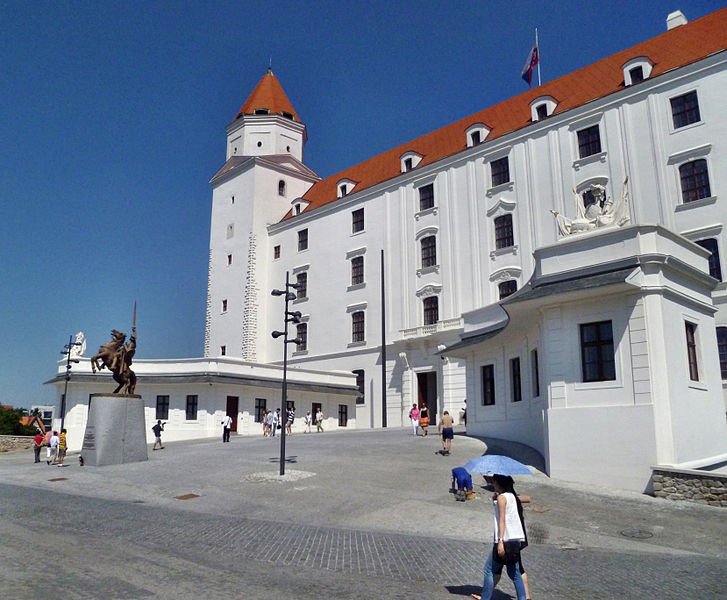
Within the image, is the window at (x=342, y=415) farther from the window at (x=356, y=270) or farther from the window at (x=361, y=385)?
the window at (x=356, y=270)

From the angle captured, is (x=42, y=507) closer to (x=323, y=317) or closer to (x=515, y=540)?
(x=515, y=540)

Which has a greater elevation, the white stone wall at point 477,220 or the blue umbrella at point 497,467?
the white stone wall at point 477,220

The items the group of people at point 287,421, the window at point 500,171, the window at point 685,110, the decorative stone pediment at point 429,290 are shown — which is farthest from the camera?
the decorative stone pediment at point 429,290

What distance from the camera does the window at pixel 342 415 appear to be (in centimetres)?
4653

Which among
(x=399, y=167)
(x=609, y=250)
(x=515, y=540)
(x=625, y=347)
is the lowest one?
(x=515, y=540)

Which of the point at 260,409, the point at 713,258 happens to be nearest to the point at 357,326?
the point at 260,409

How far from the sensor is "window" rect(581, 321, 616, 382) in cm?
1778

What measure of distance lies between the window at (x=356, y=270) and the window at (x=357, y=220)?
2.27 m

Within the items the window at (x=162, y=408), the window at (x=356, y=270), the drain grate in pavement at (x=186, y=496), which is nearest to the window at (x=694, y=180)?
the window at (x=356, y=270)

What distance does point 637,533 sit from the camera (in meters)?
12.6

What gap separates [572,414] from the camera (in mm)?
18062

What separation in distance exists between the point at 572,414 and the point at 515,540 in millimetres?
11318

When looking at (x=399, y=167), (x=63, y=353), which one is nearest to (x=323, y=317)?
(x=399, y=167)

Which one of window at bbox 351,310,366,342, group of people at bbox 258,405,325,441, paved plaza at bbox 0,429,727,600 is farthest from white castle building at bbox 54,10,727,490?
paved plaza at bbox 0,429,727,600
